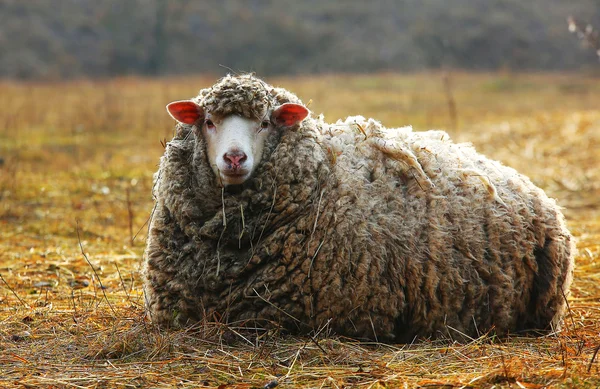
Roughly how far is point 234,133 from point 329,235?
814 millimetres

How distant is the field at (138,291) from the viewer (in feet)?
12.0

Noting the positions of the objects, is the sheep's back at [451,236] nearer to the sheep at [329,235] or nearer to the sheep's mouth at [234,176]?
the sheep at [329,235]

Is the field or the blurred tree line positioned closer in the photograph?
the field

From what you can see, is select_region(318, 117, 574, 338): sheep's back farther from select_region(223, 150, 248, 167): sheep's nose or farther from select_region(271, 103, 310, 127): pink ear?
select_region(223, 150, 248, 167): sheep's nose

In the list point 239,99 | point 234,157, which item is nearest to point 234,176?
point 234,157

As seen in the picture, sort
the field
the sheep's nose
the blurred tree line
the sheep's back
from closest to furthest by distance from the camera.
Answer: the field < the sheep's nose < the sheep's back < the blurred tree line

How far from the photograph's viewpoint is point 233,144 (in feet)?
14.0

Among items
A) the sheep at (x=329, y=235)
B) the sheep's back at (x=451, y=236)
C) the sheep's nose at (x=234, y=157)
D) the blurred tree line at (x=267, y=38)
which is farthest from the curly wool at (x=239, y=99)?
the blurred tree line at (x=267, y=38)

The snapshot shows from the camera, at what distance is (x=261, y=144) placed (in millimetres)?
4539

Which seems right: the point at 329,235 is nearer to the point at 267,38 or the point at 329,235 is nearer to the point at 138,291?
the point at 138,291

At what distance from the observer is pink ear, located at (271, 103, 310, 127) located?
179 inches

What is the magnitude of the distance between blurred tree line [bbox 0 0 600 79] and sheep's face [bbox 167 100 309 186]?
93.0 ft

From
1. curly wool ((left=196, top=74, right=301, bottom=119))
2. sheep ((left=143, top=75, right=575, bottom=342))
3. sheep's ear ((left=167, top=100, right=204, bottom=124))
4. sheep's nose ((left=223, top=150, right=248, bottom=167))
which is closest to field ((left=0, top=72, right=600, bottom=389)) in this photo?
sheep ((left=143, top=75, right=575, bottom=342))

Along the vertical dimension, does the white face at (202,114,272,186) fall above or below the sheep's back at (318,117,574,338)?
above
